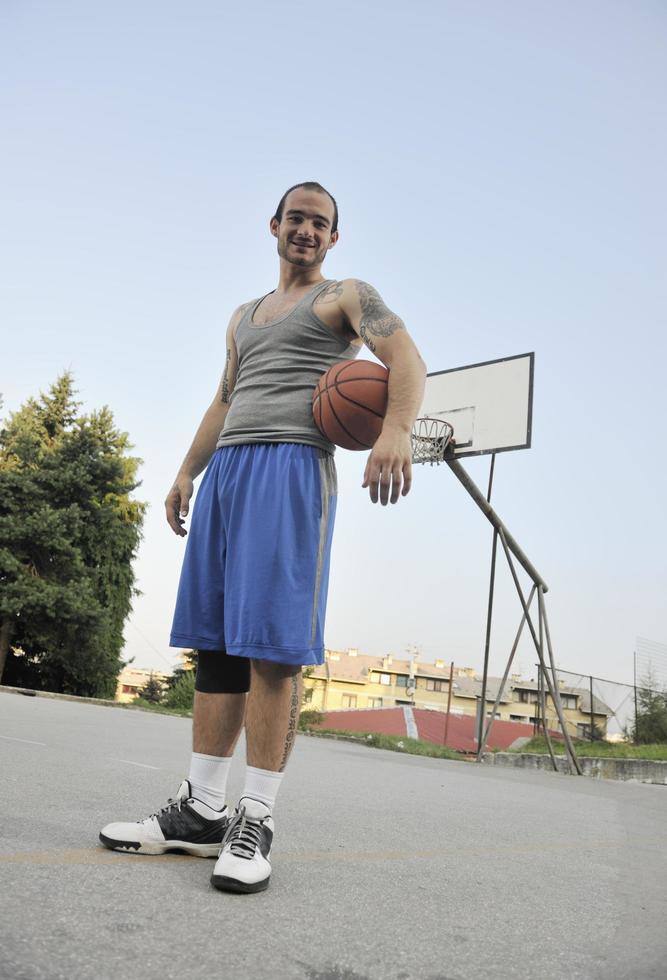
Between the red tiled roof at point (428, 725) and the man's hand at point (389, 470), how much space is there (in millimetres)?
25670

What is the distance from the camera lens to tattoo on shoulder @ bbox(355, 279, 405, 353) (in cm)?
243

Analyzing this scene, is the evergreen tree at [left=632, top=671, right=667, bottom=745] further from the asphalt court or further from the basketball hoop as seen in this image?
the asphalt court

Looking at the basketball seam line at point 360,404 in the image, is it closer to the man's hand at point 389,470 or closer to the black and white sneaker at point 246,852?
the man's hand at point 389,470

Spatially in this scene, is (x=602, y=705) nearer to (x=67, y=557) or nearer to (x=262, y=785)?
(x=67, y=557)

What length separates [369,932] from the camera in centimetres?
152

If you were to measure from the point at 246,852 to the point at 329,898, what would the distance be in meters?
0.24

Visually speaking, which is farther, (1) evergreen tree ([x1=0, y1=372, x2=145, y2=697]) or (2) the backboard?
(1) evergreen tree ([x1=0, y1=372, x2=145, y2=697])

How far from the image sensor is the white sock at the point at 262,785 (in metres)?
2.15

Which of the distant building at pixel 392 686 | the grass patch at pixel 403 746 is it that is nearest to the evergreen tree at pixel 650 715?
the grass patch at pixel 403 746

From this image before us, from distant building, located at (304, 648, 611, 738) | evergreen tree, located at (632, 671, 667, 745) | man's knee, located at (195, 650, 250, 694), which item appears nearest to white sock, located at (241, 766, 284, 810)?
man's knee, located at (195, 650, 250, 694)

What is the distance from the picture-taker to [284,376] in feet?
8.43

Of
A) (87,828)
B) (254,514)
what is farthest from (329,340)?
(87,828)

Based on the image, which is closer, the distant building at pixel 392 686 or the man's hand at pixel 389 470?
the man's hand at pixel 389 470

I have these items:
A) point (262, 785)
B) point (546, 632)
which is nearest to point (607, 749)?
point (546, 632)
